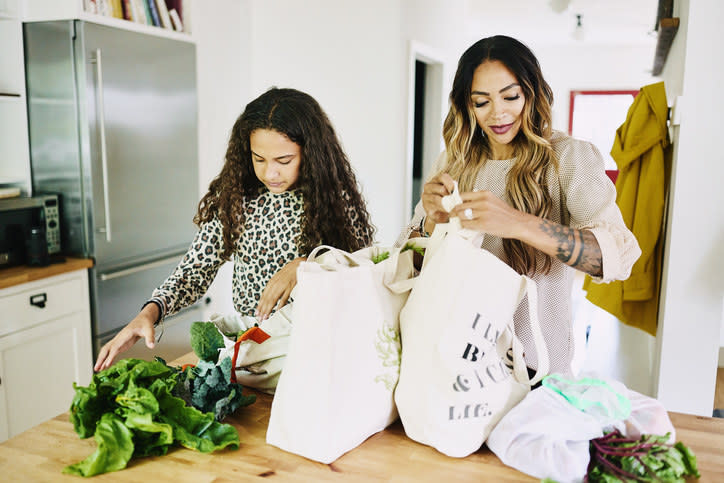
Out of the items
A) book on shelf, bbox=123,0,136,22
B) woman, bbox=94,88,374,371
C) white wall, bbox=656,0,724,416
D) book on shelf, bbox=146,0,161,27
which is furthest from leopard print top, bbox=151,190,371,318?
book on shelf, bbox=146,0,161,27

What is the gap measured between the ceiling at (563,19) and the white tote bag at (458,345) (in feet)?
15.7

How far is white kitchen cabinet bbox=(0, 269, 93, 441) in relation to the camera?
246 centimetres

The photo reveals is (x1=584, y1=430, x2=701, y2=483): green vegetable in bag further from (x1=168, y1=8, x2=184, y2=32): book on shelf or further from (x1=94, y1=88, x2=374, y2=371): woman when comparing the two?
(x1=168, y1=8, x2=184, y2=32): book on shelf

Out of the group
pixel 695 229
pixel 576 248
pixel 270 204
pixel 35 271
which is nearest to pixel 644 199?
pixel 695 229

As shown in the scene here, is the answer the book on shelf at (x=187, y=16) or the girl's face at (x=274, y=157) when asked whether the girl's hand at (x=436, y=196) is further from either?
the book on shelf at (x=187, y=16)

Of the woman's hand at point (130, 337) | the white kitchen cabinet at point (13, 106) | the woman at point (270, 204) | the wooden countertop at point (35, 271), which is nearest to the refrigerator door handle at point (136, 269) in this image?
the wooden countertop at point (35, 271)

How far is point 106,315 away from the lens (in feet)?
9.43

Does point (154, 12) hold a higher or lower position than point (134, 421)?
higher

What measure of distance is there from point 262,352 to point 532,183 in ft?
2.21

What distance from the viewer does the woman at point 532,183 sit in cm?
123

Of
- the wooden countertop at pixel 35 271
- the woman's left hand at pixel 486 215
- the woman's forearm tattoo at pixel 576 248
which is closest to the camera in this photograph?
the woman's left hand at pixel 486 215

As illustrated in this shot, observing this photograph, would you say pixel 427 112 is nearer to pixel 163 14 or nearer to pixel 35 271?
pixel 163 14

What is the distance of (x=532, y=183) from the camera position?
4.46 ft

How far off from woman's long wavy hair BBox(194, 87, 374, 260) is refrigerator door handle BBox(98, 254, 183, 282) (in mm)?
1403
